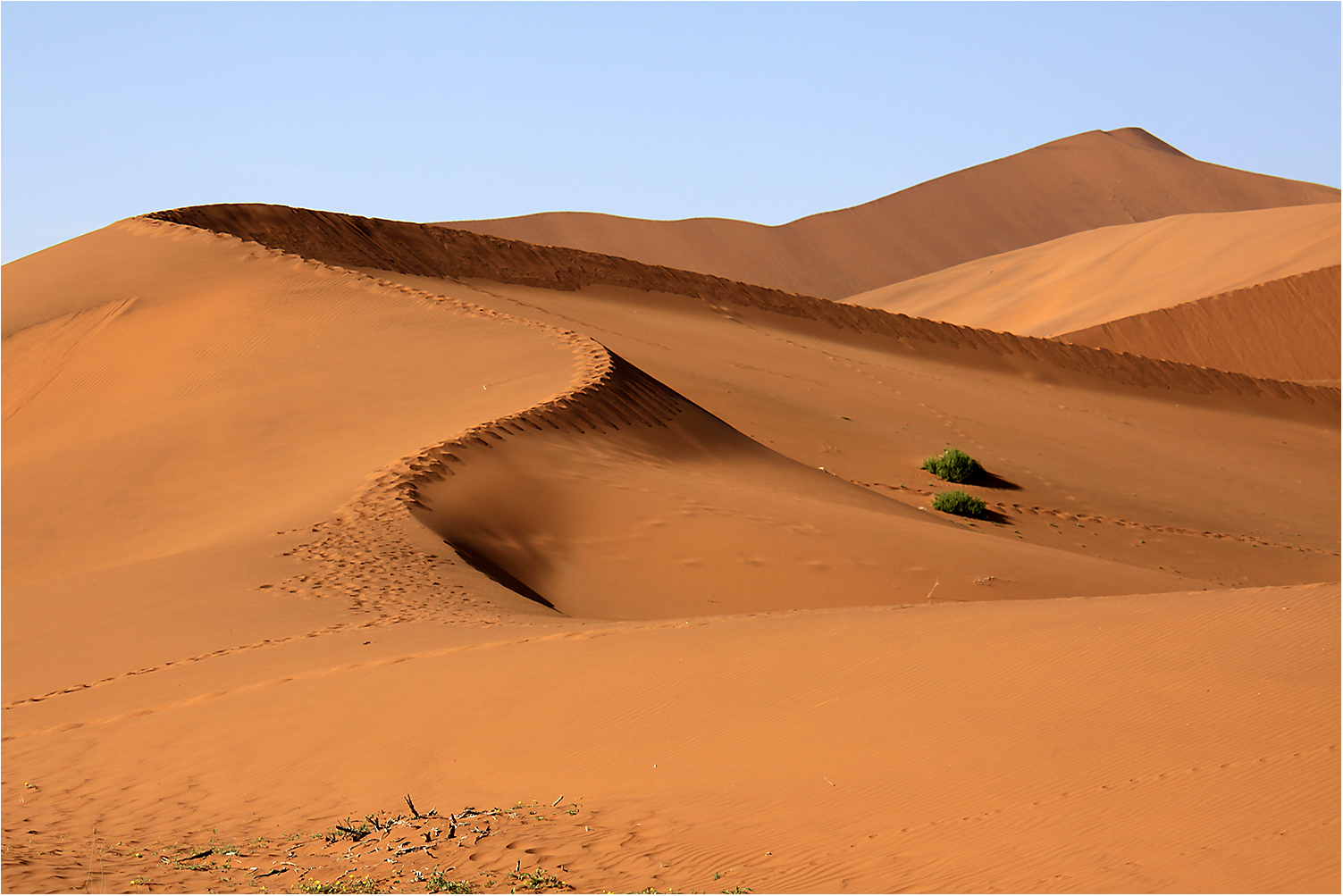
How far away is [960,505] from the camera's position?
19453 mm

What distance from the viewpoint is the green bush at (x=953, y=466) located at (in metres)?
21.2

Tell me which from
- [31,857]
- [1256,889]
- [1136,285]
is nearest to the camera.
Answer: [1256,889]

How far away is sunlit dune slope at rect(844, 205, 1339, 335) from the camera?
4919 centimetres

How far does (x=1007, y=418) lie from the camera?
88.2ft

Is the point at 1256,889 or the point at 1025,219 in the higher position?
the point at 1025,219


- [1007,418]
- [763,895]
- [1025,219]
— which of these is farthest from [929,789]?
[1025,219]

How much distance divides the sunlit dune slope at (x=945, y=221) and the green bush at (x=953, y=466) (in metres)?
70.3

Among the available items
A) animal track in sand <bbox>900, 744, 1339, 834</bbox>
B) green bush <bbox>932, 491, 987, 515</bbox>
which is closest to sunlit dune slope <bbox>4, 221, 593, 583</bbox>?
green bush <bbox>932, 491, 987, 515</bbox>

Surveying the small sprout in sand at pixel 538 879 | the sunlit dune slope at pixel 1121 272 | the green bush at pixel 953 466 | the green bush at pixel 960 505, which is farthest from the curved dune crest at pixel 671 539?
the sunlit dune slope at pixel 1121 272

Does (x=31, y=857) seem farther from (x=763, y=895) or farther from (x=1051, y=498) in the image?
(x=1051, y=498)

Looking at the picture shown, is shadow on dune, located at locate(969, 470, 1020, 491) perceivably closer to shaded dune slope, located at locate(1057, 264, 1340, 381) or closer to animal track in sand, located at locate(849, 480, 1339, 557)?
animal track in sand, located at locate(849, 480, 1339, 557)

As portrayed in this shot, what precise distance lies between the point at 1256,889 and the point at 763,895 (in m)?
1.83

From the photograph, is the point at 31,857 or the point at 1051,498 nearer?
the point at 31,857

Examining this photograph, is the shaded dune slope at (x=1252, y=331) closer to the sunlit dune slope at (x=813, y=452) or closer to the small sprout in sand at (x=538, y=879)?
the sunlit dune slope at (x=813, y=452)
